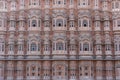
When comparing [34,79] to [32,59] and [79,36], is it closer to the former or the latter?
[32,59]

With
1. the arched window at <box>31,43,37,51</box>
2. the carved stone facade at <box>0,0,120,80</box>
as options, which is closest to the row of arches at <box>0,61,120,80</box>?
the carved stone facade at <box>0,0,120,80</box>

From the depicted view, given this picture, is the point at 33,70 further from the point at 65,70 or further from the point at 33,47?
the point at 65,70

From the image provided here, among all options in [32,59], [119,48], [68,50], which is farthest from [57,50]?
[119,48]

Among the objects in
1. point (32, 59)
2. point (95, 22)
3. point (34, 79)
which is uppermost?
point (95, 22)

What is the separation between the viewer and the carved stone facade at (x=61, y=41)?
105 feet

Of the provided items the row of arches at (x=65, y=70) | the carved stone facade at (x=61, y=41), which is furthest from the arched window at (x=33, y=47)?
the row of arches at (x=65, y=70)

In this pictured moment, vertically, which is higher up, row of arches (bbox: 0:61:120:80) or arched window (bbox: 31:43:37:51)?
arched window (bbox: 31:43:37:51)

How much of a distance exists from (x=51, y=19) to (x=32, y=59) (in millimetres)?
6119

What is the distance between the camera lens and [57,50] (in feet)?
105

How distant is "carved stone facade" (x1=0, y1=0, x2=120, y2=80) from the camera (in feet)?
105

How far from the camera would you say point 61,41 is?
3222cm

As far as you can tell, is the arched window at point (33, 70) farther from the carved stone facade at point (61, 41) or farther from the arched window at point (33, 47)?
the arched window at point (33, 47)

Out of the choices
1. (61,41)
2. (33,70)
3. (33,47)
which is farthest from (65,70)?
(33,47)

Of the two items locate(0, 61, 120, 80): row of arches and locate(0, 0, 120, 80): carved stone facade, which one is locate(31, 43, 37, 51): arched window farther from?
locate(0, 61, 120, 80): row of arches
